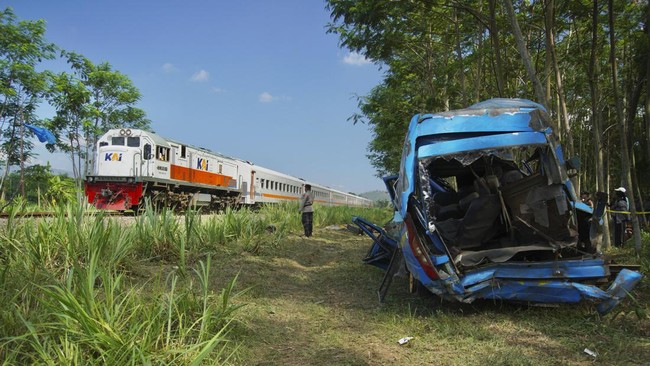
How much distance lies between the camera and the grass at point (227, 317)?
269 cm

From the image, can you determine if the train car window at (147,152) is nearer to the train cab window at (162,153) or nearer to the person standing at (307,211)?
the train cab window at (162,153)

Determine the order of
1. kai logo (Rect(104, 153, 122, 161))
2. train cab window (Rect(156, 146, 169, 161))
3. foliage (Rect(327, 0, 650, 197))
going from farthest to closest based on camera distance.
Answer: train cab window (Rect(156, 146, 169, 161))
kai logo (Rect(104, 153, 122, 161))
foliage (Rect(327, 0, 650, 197))

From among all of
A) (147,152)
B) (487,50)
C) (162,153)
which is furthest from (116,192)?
(487,50)

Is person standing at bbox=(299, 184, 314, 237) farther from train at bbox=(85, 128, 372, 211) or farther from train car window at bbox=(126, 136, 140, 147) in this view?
train car window at bbox=(126, 136, 140, 147)

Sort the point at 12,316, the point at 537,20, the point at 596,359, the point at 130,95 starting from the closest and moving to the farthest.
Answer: the point at 12,316 < the point at 596,359 < the point at 537,20 < the point at 130,95

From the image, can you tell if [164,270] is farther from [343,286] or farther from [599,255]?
[599,255]

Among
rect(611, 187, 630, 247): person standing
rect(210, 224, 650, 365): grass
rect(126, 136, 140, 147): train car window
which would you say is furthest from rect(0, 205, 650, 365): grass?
rect(126, 136, 140, 147): train car window

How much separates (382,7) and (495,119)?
5.04m

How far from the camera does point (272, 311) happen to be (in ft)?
14.5

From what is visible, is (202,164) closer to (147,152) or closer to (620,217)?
(147,152)

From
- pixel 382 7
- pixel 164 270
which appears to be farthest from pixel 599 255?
pixel 382 7

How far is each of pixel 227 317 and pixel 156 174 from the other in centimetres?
1427

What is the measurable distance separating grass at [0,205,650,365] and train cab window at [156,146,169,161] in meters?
11.2

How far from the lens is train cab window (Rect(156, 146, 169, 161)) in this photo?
16766 millimetres
